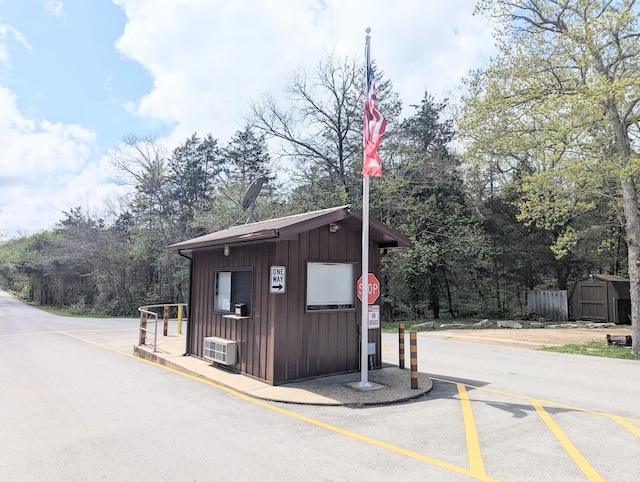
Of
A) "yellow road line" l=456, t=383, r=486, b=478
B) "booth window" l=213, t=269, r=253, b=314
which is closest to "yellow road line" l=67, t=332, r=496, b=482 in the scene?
"yellow road line" l=456, t=383, r=486, b=478

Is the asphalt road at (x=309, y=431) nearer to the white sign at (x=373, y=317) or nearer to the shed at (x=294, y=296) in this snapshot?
the shed at (x=294, y=296)

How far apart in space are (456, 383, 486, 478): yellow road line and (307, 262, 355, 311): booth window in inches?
104

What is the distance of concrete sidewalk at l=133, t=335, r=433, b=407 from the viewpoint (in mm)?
6301

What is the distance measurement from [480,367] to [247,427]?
248 inches

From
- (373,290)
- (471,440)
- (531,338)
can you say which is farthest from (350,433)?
(531,338)

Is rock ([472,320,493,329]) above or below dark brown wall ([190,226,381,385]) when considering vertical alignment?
below

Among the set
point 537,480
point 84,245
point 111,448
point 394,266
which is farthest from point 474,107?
point 84,245

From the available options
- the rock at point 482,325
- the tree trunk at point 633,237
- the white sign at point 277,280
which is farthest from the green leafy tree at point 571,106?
the white sign at point 277,280

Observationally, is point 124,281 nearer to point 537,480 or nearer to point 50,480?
point 50,480

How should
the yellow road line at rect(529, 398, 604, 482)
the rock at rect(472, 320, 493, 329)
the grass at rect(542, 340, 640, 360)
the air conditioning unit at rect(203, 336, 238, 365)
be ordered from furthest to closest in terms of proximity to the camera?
the rock at rect(472, 320, 493, 329)
the grass at rect(542, 340, 640, 360)
the air conditioning unit at rect(203, 336, 238, 365)
the yellow road line at rect(529, 398, 604, 482)

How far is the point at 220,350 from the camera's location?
8.07 metres

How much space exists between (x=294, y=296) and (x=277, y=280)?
0.47m

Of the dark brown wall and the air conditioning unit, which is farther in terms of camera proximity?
the air conditioning unit

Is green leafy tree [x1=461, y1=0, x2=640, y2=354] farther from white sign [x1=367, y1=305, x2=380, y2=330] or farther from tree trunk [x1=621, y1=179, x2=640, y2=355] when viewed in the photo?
white sign [x1=367, y1=305, x2=380, y2=330]
